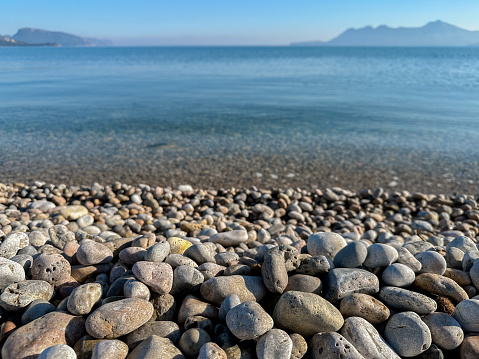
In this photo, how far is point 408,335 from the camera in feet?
6.92

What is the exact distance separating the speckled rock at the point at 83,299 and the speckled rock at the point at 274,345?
1011 millimetres

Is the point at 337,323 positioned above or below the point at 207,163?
above

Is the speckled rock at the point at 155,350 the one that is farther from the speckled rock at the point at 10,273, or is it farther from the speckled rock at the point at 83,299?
the speckled rock at the point at 10,273

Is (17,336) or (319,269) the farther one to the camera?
(319,269)

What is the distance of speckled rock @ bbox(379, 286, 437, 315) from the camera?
2.27 m

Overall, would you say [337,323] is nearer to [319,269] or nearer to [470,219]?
[319,269]

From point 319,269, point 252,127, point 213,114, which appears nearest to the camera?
point 319,269

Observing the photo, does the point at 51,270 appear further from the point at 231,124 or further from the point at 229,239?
the point at 231,124

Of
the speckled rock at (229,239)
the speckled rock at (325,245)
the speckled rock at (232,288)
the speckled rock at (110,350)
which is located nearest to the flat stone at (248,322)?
the speckled rock at (232,288)

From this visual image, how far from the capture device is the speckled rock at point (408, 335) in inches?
82.1

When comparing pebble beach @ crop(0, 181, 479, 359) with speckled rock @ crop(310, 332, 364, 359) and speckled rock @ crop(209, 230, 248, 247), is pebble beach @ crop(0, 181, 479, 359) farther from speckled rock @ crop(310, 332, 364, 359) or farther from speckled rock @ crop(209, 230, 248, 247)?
speckled rock @ crop(209, 230, 248, 247)

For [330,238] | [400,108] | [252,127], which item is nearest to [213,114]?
[252,127]

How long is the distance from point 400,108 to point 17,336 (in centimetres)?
1547

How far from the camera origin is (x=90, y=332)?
79.4 inches
